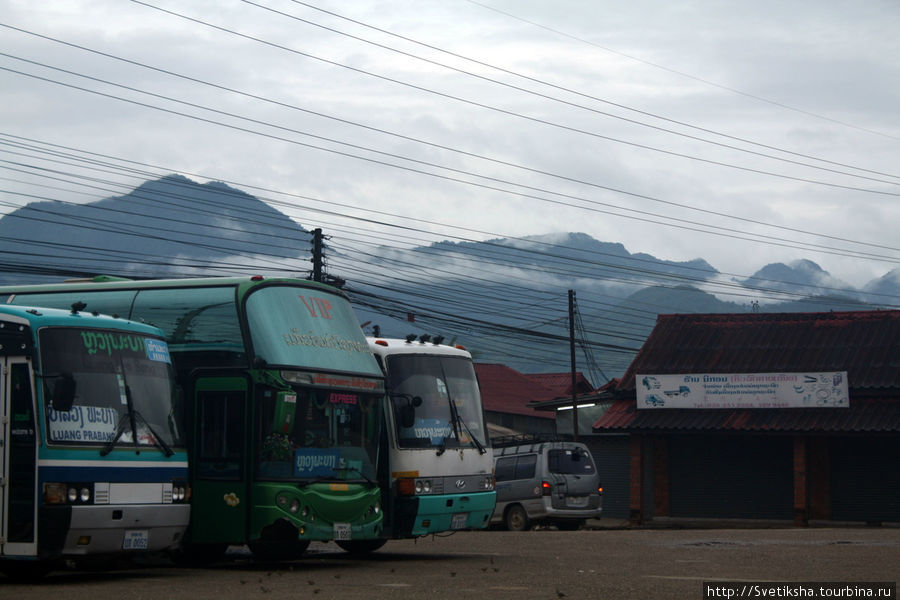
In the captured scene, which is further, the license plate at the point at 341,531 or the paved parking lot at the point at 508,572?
the license plate at the point at 341,531

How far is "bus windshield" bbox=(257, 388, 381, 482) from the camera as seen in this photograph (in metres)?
14.6

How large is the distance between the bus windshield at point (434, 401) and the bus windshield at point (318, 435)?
3.35 feet

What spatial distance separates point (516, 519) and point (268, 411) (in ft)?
44.8

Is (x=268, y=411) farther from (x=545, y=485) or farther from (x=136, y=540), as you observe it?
(x=545, y=485)

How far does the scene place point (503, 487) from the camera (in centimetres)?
2741

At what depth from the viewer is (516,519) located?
89.4ft

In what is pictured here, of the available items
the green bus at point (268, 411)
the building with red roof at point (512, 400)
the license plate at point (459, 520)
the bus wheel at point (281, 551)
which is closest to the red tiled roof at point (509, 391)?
the building with red roof at point (512, 400)

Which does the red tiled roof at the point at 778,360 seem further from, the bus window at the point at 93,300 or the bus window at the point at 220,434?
the bus window at the point at 220,434

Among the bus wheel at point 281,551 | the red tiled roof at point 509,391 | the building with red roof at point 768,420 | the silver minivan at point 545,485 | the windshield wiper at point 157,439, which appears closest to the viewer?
the windshield wiper at point 157,439

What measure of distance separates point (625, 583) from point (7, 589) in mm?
6249

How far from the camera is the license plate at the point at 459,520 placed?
1747cm

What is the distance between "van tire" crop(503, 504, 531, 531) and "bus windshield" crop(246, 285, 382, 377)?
37.6ft

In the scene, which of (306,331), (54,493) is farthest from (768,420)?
(54,493)

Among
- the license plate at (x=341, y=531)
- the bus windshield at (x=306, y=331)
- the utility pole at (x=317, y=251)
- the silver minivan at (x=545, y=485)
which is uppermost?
the utility pole at (x=317, y=251)
